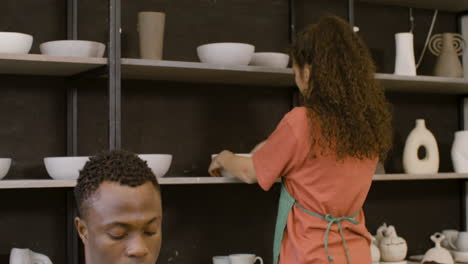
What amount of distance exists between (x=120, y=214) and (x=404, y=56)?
2.30m

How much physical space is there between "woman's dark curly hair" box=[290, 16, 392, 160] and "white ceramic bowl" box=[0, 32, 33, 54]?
840mm

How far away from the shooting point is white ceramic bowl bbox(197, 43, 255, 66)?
249cm

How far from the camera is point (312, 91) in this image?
7.34 ft

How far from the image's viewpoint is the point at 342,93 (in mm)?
2189

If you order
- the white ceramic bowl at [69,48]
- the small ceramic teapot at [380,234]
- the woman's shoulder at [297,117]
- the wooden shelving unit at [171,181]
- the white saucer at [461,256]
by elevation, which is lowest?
the white saucer at [461,256]

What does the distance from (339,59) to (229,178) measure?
556 millimetres

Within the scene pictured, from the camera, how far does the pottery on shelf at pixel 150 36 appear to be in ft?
7.95

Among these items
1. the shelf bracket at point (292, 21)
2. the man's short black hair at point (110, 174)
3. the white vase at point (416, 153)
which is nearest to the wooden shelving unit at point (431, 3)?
the shelf bracket at point (292, 21)

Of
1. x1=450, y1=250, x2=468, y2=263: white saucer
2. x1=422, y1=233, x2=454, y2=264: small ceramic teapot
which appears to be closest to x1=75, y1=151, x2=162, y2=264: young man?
x1=422, y1=233, x2=454, y2=264: small ceramic teapot

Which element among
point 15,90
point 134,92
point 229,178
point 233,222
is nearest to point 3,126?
point 15,90

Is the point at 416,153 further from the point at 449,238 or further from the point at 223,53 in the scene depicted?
the point at 223,53

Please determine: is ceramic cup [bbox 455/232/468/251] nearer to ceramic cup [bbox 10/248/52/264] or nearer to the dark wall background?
the dark wall background

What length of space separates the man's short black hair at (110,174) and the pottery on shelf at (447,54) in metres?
2.38

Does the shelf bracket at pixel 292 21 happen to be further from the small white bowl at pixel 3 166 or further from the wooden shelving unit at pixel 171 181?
the small white bowl at pixel 3 166
